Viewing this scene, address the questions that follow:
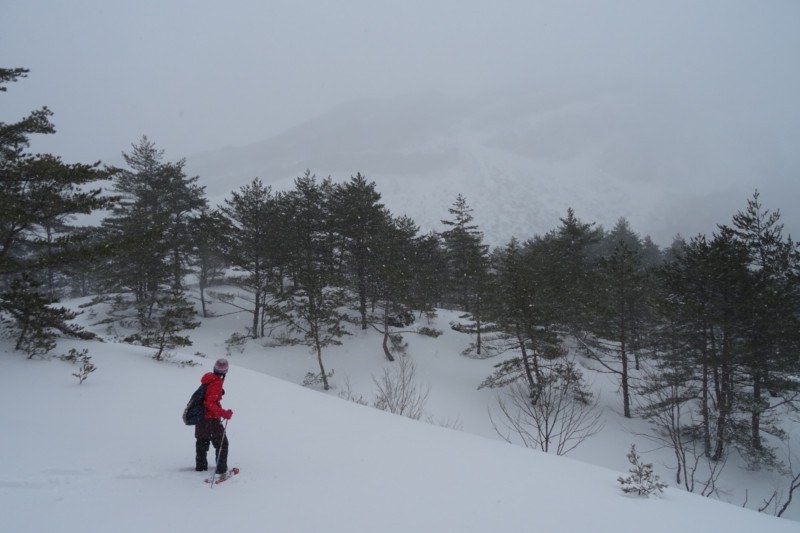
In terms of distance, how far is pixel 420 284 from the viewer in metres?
29.9

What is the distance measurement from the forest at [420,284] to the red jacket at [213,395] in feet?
27.9

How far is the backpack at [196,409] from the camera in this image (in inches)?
216

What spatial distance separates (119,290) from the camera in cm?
2597

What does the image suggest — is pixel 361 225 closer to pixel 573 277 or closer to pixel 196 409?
pixel 573 277

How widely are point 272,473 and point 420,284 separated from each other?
80.2 feet

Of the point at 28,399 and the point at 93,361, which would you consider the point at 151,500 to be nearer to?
the point at 28,399

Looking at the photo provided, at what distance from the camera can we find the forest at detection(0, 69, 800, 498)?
1112 cm

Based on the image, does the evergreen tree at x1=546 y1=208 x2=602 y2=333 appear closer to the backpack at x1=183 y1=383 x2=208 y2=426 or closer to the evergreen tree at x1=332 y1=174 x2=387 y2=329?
the evergreen tree at x1=332 y1=174 x2=387 y2=329

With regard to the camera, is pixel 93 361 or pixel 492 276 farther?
pixel 492 276

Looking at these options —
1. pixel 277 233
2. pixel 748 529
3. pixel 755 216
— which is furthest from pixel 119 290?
pixel 755 216

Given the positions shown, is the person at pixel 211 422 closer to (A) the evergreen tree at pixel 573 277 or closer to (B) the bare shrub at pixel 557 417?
(B) the bare shrub at pixel 557 417

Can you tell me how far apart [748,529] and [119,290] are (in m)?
33.6

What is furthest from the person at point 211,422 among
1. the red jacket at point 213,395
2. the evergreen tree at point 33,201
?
the evergreen tree at point 33,201

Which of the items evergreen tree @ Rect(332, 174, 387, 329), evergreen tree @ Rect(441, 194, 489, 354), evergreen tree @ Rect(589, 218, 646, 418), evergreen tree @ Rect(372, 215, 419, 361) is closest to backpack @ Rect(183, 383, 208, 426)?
evergreen tree @ Rect(372, 215, 419, 361)
